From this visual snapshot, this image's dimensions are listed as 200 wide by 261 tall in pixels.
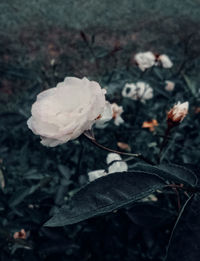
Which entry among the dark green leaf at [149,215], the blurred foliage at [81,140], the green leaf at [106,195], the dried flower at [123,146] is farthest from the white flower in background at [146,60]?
the green leaf at [106,195]

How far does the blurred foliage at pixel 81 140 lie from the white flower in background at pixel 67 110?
126 mm

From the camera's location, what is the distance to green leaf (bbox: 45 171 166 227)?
436 mm

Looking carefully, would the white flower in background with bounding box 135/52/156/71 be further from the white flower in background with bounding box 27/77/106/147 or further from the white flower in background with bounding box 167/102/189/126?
the white flower in background with bounding box 27/77/106/147

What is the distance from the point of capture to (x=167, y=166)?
0.52 m

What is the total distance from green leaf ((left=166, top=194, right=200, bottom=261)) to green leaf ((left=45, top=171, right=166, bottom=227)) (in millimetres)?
63

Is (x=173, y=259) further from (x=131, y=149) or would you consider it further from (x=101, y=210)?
(x=131, y=149)

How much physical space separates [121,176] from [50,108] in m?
0.21

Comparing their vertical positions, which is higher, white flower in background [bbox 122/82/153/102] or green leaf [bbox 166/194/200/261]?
green leaf [bbox 166/194/200/261]

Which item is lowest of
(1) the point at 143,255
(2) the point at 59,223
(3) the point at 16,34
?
(3) the point at 16,34

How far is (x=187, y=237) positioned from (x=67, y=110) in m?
0.32

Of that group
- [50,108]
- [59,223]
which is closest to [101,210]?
[59,223]

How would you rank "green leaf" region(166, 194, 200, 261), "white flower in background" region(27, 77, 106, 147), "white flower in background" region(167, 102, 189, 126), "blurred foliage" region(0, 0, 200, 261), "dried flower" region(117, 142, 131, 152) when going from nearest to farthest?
"green leaf" region(166, 194, 200, 261), "white flower in background" region(27, 77, 106, 147), "white flower in background" region(167, 102, 189, 126), "blurred foliage" region(0, 0, 200, 261), "dried flower" region(117, 142, 131, 152)

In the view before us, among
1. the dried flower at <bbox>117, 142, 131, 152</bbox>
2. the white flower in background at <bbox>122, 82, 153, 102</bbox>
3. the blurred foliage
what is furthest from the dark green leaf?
the white flower in background at <bbox>122, 82, 153, 102</bbox>

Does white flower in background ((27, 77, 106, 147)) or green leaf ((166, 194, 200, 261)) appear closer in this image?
green leaf ((166, 194, 200, 261))
